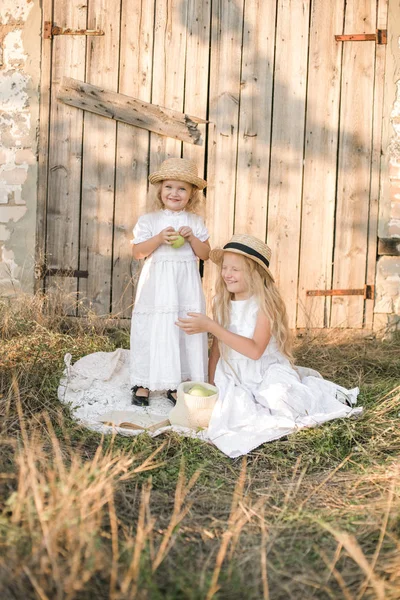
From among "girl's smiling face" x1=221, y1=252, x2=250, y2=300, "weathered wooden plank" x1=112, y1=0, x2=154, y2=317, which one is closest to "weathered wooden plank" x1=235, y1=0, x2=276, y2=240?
"weathered wooden plank" x1=112, y1=0, x2=154, y2=317

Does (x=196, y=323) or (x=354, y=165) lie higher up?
(x=354, y=165)

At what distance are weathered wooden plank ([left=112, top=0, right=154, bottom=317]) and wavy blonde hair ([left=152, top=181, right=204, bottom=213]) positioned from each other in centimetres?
107

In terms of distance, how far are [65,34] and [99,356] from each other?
241cm

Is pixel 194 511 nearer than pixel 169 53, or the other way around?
pixel 194 511

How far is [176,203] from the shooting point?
3.63 meters

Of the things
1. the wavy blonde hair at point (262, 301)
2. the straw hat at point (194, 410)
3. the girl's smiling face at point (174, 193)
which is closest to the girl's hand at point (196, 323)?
the wavy blonde hair at point (262, 301)

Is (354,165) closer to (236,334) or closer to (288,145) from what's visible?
(288,145)

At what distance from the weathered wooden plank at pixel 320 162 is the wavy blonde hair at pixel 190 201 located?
1.25m

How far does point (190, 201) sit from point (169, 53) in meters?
1.55

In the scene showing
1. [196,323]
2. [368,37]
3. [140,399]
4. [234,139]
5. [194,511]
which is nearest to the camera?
[194,511]

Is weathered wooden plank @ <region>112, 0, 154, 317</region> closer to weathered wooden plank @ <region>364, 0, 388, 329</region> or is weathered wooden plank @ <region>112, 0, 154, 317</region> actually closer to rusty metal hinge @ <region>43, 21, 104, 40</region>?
rusty metal hinge @ <region>43, 21, 104, 40</region>

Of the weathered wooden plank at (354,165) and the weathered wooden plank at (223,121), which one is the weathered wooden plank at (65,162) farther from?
the weathered wooden plank at (354,165)

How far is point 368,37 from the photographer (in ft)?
15.3

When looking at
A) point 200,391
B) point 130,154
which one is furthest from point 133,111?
point 200,391
